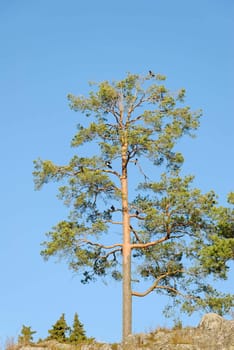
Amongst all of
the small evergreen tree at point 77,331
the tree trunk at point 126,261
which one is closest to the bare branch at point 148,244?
the tree trunk at point 126,261

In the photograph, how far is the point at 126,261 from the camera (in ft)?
68.4

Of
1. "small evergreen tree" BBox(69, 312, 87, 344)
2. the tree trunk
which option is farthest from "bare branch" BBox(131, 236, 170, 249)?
"small evergreen tree" BBox(69, 312, 87, 344)

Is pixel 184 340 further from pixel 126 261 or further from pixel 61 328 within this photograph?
pixel 61 328

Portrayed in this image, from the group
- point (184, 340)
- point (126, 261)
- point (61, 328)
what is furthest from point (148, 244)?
point (184, 340)

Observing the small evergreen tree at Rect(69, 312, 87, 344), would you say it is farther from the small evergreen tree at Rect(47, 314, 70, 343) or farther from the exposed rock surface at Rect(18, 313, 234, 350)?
the exposed rock surface at Rect(18, 313, 234, 350)

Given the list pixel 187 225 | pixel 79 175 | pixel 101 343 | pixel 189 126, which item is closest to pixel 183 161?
pixel 189 126

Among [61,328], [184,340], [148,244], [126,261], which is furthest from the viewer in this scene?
[61,328]

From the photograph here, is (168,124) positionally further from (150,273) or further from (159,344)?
(159,344)

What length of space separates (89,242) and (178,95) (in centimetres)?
695

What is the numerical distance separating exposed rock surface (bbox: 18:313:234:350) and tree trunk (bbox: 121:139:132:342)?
19.3ft

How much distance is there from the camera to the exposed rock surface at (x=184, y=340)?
40.2ft

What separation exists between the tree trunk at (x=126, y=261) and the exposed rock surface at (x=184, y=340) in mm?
5873

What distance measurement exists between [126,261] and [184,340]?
26.8ft

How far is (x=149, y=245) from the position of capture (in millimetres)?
21578
